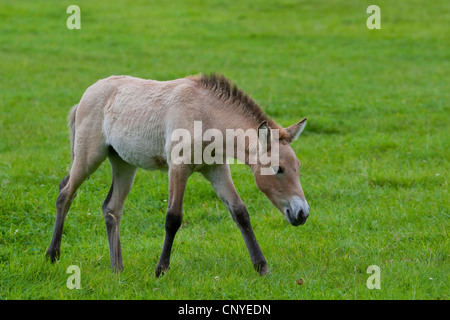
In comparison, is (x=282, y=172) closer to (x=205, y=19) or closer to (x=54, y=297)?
(x=54, y=297)

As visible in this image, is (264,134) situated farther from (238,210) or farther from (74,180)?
(74,180)

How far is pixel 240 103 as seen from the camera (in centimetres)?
549

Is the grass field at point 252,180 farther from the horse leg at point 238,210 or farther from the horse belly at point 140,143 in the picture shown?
the horse belly at point 140,143

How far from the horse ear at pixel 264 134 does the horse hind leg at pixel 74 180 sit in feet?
5.83

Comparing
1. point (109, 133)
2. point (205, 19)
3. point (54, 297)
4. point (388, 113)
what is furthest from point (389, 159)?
point (205, 19)

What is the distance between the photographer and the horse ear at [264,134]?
495 centimetres

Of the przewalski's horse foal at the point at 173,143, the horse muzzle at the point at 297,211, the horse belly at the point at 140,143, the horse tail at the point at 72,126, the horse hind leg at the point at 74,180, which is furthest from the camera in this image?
the horse tail at the point at 72,126

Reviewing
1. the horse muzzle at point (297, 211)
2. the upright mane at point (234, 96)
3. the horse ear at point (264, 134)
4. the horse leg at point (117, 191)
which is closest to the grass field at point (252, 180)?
the horse leg at point (117, 191)

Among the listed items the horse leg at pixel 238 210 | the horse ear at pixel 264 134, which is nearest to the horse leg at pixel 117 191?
the horse leg at pixel 238 210

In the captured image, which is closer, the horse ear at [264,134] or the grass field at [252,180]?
the horse ear at [264,134]

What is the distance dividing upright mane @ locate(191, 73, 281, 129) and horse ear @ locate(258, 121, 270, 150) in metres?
0.29

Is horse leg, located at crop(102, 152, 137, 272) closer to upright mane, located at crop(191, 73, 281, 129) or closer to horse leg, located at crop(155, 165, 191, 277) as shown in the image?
horse leg, located at crop(155, 165, 191, 277)

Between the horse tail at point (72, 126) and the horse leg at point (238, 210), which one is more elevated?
the horse tail at point (72, 126)

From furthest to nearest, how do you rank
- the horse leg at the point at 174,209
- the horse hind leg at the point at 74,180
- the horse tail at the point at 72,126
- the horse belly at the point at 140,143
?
the horse tail at the point at 72,126 → the horse hind leg at the point at 74,180 → the horse belly at the point at 140,143 → the horse leg at the point at 174,209
